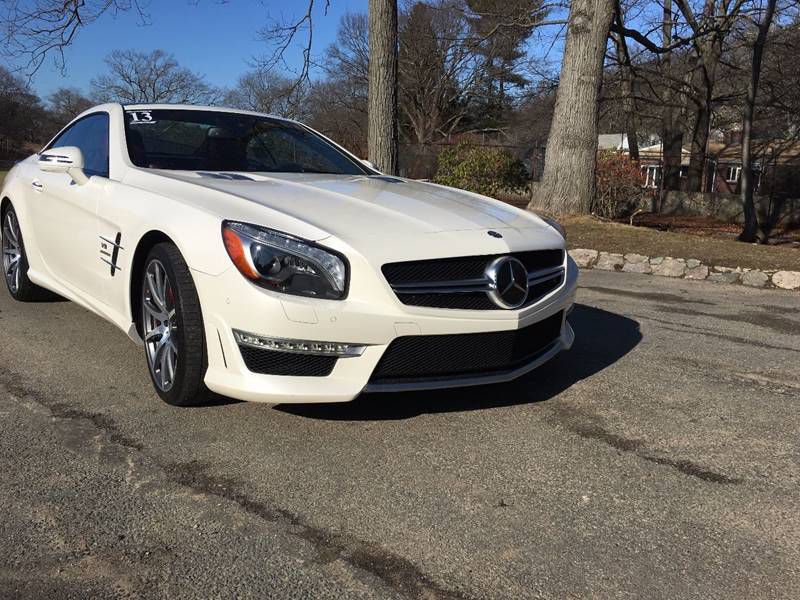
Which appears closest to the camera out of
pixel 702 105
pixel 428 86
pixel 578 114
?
pixel 578 114

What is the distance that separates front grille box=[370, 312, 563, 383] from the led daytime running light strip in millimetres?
145

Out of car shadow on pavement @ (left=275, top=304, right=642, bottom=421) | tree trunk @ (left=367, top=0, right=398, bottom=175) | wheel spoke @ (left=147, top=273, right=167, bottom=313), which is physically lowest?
car shadow on pavement @ (left=275, top=304, right=642, bottom=421)

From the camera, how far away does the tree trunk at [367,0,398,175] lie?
10.4 metres

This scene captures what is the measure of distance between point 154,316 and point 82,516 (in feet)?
4.01

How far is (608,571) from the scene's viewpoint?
2.17 metres

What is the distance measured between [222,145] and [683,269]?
560 cm

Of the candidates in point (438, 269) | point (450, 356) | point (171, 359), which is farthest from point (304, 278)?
point (171, 359)

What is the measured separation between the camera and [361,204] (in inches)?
A: 136

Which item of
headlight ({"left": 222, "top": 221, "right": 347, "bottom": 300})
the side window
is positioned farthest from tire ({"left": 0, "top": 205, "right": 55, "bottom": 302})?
headlight ({"left": 222, "top": 221, "right": 347, "bottom": 300})

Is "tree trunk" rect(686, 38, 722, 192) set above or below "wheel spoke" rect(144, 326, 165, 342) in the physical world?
above

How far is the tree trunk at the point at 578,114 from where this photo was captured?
35.7 feet

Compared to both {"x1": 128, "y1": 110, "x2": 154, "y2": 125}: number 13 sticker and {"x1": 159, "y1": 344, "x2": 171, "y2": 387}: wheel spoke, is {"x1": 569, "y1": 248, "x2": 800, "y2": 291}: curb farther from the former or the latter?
{"x1": 159, "y1": 344, "x2": 171, "y2": 387}: wheel spoke

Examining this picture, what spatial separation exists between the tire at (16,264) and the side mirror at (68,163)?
1270 mm

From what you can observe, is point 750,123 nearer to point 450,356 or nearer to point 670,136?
point 670,136
